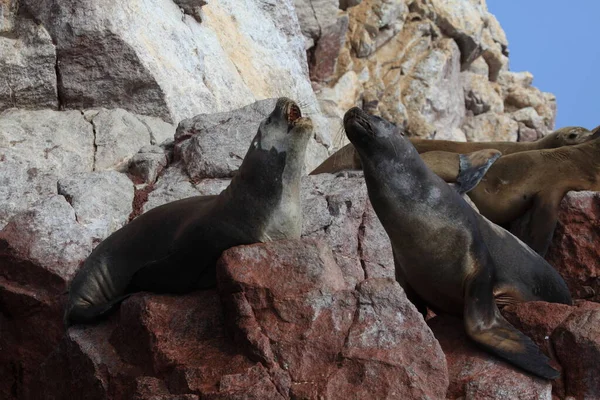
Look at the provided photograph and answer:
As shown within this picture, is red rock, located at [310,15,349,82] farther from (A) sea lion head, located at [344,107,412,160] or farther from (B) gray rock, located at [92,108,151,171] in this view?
(A) sea lion head, located at [344,107,412,160]

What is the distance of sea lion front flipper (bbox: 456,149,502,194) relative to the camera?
6512mm

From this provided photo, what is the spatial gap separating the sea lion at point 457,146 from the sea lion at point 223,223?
2.80 meters

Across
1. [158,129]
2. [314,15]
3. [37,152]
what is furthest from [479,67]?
[37,152]

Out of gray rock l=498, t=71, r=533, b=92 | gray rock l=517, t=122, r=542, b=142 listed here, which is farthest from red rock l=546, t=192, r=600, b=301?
gray rock l=498, t=71, r=533, b=92

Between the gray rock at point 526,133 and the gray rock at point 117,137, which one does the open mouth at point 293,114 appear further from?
the gray rock at point 526,133

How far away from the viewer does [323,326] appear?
4828mm

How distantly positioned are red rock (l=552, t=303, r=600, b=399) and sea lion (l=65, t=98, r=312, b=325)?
5.50 feet

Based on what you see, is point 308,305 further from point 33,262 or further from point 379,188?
point 33,262

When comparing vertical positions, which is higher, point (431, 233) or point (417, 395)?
point (431, 233)

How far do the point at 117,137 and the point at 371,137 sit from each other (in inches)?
159

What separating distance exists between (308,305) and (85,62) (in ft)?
18.2

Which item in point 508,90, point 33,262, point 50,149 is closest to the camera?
point 33,262

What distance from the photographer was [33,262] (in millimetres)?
7070

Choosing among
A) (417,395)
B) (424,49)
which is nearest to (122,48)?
(417,395)
